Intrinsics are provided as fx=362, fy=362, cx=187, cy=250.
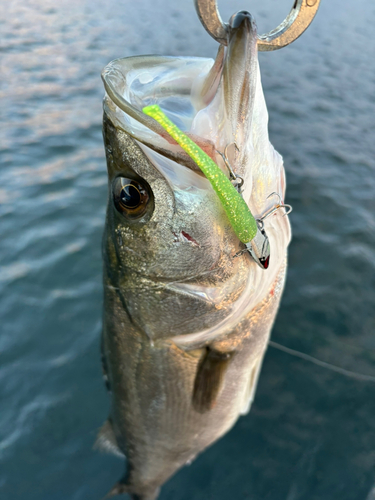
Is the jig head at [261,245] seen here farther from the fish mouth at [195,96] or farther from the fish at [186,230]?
the fish mouth at [195,96]

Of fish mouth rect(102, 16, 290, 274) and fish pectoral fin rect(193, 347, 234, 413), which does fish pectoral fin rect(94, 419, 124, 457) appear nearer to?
fish pectoral fin rect(193, 347, 234, 413)

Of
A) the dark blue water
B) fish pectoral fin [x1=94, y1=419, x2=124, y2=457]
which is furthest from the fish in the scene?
the dark blue water

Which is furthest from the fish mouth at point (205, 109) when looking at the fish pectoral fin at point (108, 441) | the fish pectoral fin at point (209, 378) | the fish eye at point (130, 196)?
the fish pectoral fin at point (108, 441)

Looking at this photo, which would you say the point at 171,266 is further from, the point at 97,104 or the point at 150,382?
the point at 97,104

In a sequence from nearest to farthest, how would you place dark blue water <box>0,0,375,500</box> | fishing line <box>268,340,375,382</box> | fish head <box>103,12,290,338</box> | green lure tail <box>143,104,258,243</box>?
green lure tail <box>143,104,258,243</box>
fish head <box>103,12,290,338</box>
dark blue water <box>0,0,375,500</box>
fishing line <box>268,340,375,382</box>

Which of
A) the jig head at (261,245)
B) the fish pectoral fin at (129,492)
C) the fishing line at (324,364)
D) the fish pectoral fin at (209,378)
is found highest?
the jig head at (261,245)

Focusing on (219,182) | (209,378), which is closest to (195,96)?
(219,182)
